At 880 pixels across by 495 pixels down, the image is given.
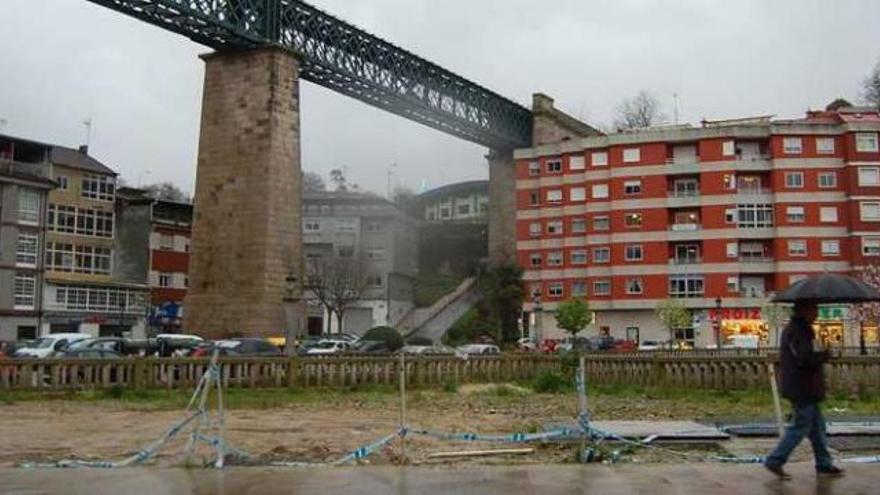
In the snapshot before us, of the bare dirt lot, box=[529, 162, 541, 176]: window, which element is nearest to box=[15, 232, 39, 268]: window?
box=[529, 162, 541, 176]: window

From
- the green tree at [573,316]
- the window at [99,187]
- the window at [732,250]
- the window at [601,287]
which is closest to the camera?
the green tree at [573,316]

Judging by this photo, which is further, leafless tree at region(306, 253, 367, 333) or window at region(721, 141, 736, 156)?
leafless tree at region(306, 253, 367, 333)

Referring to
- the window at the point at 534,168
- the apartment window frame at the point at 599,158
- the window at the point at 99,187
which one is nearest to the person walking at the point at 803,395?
the apartment window frame at the point at 599,158

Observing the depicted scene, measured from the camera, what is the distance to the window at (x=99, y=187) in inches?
2766

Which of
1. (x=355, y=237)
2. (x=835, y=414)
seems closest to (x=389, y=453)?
(x=835, y=414)

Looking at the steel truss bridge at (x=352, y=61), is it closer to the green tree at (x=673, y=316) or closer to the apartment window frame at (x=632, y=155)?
the apartment window frame at (x=632, y=155)

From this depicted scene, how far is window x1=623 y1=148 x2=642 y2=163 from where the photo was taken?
Answer: 68750 mm

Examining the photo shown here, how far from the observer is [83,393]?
75.6ft

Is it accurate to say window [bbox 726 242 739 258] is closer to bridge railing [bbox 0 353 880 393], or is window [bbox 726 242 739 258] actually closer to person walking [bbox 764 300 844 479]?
bridge railing [bbox 0 353 880 393]

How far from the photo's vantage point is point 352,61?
6347cm

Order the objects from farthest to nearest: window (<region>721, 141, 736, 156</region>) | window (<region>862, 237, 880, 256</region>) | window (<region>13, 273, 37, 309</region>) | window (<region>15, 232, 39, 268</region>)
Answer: window (<region>721, 141, 736, 156</region>)
window (<region>862, 237, 880, 256</region>)
window (<region>15, 232, 39, 268</region>)
window (<region>13, 273, 37, 309</region>)

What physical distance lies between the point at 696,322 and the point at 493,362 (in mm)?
42603

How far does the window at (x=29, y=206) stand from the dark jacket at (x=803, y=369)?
59.2 metres

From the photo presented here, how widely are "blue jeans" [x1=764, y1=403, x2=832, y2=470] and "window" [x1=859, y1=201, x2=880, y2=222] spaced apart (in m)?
61.6
